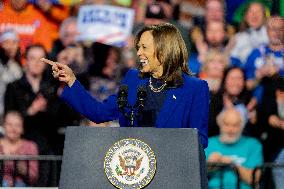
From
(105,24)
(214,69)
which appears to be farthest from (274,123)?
(105,24)

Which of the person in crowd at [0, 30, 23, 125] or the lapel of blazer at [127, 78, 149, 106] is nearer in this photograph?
the lapel of blazer at [127, 78, 149, 106]

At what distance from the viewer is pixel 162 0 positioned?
737 cm

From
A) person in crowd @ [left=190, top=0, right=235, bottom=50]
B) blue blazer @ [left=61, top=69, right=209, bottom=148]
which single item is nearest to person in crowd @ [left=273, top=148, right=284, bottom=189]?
person in crowd @ [left=190, top=0, right=235, bottom=50]

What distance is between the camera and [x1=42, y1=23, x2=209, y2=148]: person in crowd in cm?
307

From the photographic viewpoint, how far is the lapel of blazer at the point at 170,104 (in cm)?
306

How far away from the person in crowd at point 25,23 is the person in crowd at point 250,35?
1.89m

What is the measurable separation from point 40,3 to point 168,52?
4.52 m

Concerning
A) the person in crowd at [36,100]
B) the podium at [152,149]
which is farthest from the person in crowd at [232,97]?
the podium at [152,149]

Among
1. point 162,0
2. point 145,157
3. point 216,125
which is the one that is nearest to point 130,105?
point 145,157

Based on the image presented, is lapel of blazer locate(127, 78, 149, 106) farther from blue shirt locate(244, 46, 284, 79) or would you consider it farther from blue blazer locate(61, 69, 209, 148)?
blue shirt locate(244, 46, 284, 79)

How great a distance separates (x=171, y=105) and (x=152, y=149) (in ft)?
1.42

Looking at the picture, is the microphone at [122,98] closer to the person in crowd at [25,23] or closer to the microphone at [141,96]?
the microphone at [141,96]

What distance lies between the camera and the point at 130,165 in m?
2.71

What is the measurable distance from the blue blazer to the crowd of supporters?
360cm
